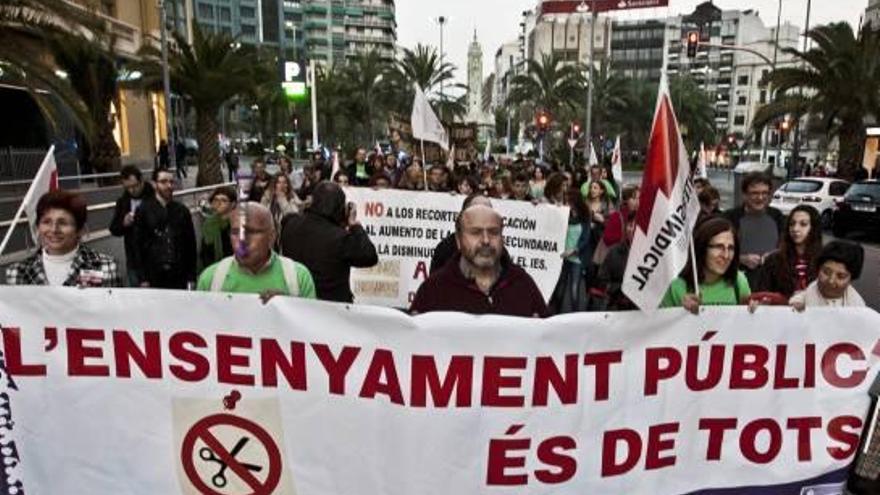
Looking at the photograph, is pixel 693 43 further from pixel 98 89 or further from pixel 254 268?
pixel 254 268

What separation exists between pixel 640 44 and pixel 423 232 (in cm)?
12296

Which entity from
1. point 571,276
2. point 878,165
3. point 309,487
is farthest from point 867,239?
point 309,487

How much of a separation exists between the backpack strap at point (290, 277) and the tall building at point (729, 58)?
12251cm

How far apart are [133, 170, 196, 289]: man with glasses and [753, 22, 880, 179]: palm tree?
855 inches

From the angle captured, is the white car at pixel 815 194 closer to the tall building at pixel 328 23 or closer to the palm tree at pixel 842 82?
the palm tree at pixel 842 82

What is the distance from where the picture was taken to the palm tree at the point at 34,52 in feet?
32.8

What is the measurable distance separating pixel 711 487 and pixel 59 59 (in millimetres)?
19042

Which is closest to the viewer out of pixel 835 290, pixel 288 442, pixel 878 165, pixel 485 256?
pixel 288 442

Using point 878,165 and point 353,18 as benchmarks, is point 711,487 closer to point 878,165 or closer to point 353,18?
point 878,165

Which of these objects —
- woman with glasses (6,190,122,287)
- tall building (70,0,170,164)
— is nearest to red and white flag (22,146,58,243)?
woman with glasses (6,190,122,287)

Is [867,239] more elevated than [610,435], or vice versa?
[610,435]

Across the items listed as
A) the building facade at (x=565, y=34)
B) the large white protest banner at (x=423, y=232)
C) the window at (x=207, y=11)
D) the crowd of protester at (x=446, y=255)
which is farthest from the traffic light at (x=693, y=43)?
the building facade at (x=565, y=34)

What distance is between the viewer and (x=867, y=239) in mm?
15203

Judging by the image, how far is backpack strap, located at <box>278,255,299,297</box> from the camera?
10.4 ft
